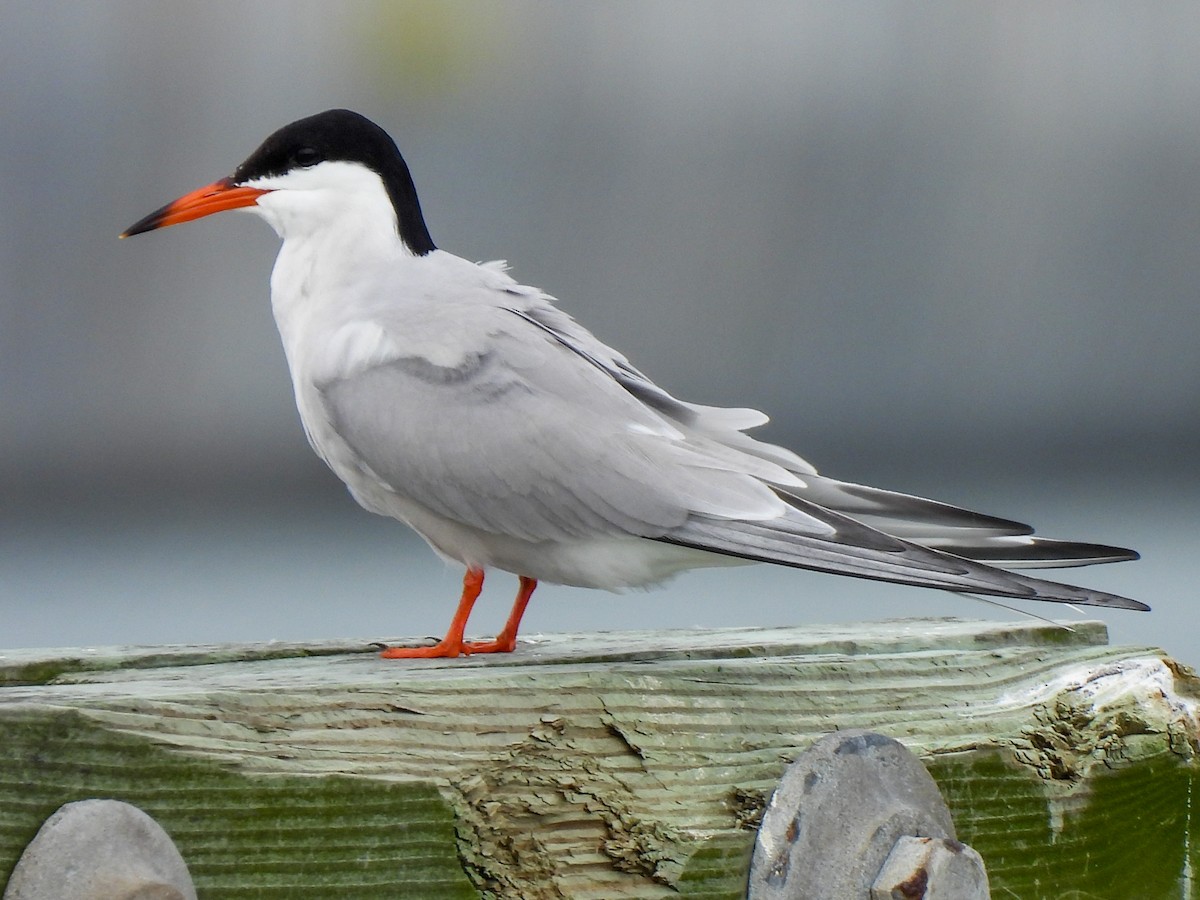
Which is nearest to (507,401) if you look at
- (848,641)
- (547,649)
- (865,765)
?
(547,649)

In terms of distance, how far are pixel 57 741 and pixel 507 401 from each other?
3.16 feet

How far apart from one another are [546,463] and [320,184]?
754mm

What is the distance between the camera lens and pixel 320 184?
8.54 ft

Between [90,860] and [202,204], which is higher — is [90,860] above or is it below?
below

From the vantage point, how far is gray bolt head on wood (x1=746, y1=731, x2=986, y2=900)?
69.3 inches

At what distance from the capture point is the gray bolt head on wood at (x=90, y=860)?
1394 mm

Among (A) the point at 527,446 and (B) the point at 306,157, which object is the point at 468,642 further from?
(B) the point at 306,157

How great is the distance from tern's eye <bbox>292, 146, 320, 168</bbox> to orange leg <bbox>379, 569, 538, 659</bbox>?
79 cm

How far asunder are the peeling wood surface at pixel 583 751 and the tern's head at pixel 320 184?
2.62ft

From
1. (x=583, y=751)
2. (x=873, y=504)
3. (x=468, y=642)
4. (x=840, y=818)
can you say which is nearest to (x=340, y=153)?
(x=468, y=642)

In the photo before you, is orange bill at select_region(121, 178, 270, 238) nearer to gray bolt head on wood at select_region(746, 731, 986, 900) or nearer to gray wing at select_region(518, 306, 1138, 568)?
gray wing at select_region(518, 306, 1138, 568)

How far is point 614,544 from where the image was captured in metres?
2.19

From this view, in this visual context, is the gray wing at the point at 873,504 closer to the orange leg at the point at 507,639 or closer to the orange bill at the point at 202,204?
the orange leg at the point at 507,639

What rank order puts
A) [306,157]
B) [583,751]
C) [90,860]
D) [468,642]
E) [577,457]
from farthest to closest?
[306,157], [468,642], [577,457], [583,751], [90,860]
